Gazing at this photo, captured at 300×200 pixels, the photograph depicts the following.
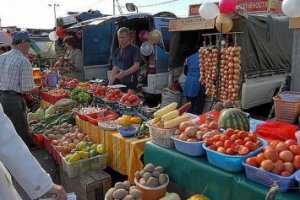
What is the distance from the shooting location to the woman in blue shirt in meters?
7.77

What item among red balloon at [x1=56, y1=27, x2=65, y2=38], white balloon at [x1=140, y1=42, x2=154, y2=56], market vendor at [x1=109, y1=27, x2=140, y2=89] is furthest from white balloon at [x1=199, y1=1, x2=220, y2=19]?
red balloon at [x1=56, y1=27, x2=65, y2=38]

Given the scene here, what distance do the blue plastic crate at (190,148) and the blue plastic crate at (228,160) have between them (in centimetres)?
18

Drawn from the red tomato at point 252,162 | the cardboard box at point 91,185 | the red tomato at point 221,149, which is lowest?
the cardboard box at point 91,185

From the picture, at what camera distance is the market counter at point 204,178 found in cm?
244

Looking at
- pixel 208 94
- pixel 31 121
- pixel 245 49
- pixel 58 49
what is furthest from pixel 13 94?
pixel 58 49

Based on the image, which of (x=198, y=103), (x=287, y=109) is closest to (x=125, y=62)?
(x=198, y=103)

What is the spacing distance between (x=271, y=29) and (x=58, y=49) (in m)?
8.78

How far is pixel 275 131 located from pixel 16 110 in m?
3.80

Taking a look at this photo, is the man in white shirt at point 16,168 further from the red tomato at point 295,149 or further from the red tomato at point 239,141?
the red tomato at point 295,149

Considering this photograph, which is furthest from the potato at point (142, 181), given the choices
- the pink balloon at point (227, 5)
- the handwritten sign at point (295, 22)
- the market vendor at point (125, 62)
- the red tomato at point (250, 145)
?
the pink balloon at point (227, 5)

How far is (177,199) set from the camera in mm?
3023

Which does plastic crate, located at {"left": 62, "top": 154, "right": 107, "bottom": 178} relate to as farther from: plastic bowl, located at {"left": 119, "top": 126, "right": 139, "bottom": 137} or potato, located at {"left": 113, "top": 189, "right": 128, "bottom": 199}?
potato, located at {"left": 113, "top": 189, "right": 128, "bottom": 199}

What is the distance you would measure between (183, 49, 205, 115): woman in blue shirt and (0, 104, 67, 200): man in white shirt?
618 cm

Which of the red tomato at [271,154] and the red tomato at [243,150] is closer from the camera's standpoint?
the red tomato at [271,154]
